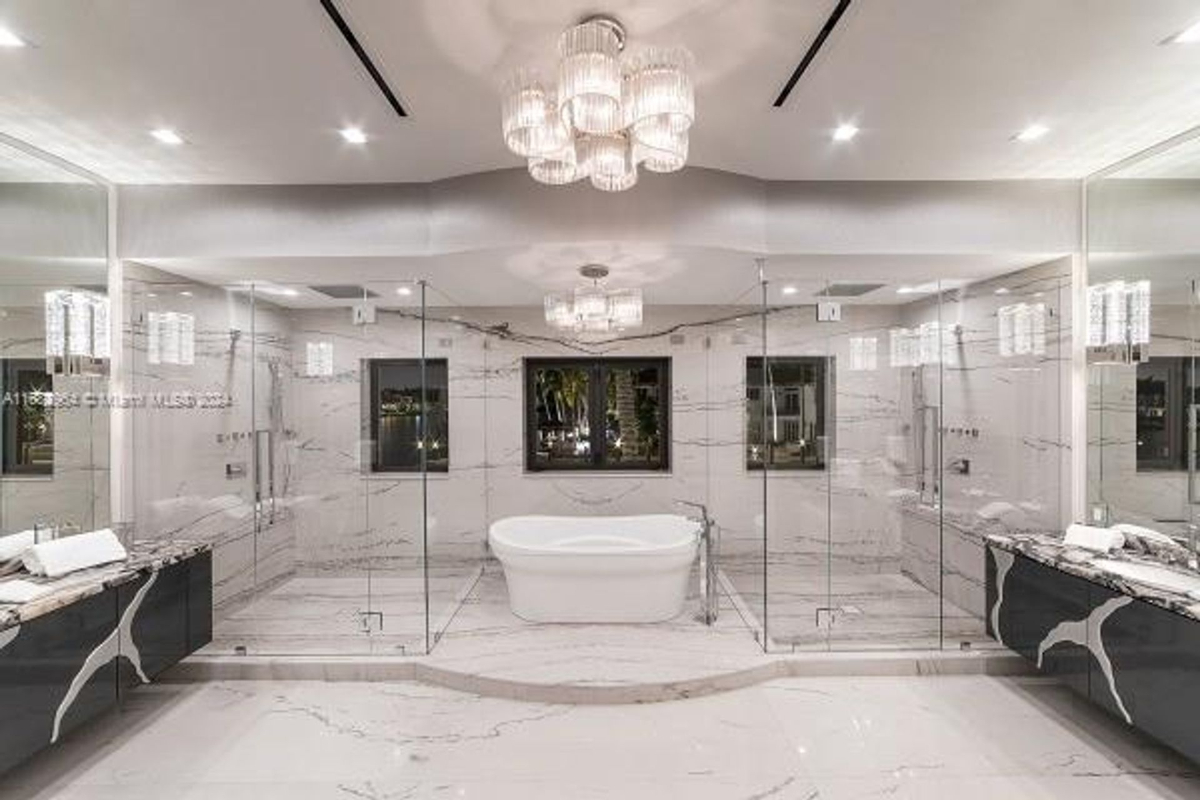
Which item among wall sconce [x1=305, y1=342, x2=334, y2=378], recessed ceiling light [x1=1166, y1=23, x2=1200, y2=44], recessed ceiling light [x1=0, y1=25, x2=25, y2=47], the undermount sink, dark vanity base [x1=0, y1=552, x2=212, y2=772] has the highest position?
recessed ceiling light [x1=1166, y1=23, x2=1200, y2=44]

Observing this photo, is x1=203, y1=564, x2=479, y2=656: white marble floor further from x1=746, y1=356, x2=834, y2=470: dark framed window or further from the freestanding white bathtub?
x1=746, y1=356, x2=834, y2=470: dark framed window

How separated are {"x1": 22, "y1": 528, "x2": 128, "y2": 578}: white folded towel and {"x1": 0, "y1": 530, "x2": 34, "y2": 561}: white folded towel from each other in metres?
0.06

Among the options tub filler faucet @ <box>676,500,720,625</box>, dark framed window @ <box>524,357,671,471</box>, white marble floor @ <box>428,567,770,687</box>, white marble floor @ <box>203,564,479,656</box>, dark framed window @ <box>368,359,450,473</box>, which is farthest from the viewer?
dark framed window @ <box>524,357,671,471</box>

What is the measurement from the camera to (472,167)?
10.9ft

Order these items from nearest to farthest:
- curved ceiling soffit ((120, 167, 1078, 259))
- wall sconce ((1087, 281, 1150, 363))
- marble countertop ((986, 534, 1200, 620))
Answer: marble countertop ((986, 534, 1200, 620))
wall sconce ((1087, 281, 1150, 363))
curved ceiling soffit ((120, 167, 1078, 259))

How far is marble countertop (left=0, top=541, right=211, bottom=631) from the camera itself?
2.35m

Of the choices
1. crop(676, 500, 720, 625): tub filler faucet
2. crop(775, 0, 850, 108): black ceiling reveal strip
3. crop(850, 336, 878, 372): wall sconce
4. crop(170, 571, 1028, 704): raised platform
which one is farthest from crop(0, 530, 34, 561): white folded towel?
crop(850, 336, 878, 372): wall sconce

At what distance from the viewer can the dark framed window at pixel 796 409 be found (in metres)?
4.17

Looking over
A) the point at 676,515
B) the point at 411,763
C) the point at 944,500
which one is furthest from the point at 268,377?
the point at 944,500

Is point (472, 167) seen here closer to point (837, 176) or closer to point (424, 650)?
point (837, 176)

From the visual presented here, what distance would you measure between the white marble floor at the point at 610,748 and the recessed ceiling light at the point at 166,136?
2854 millimetres

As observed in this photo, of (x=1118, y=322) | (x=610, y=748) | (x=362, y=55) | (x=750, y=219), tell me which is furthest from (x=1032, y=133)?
(x=610, y=748)

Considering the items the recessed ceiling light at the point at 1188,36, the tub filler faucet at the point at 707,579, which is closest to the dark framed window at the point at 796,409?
the tub filler faucet at the point at 707,579

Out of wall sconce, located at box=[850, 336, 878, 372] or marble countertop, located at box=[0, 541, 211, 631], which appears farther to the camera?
wall sconce, located at box=[850, 336, 878, 372]
